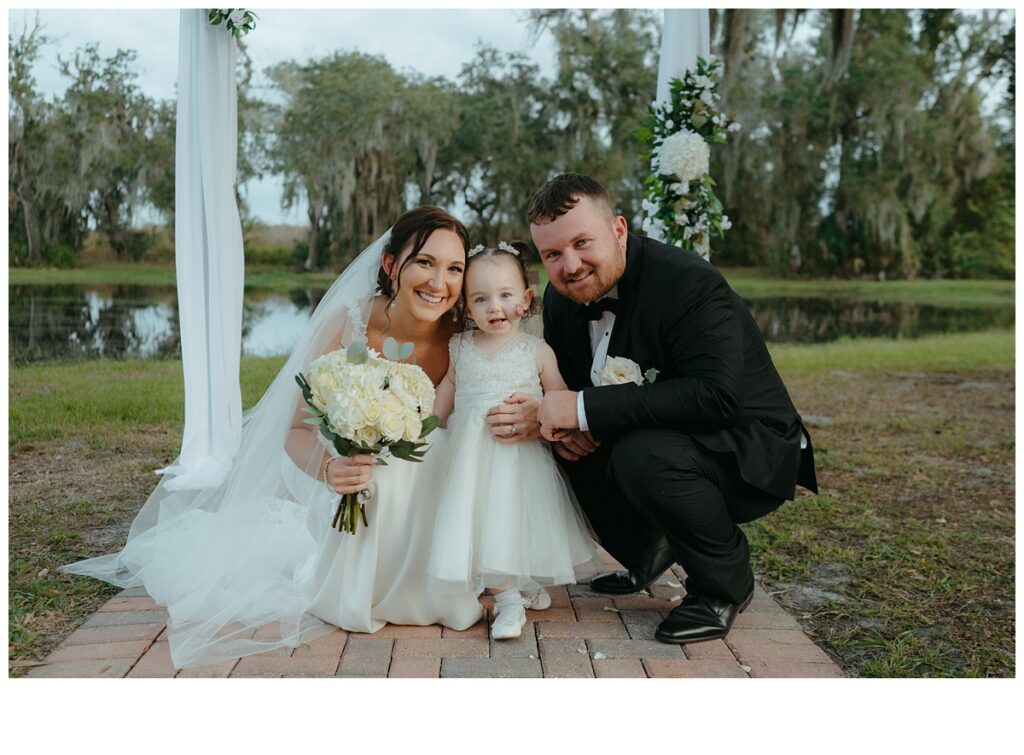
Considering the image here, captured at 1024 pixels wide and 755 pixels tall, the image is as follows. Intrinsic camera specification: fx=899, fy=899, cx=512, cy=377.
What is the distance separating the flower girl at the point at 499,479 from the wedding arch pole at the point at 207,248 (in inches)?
81.6

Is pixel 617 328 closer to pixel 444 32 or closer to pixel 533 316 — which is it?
pixel 533 316

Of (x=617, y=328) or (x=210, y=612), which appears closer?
(x=210, y=612)

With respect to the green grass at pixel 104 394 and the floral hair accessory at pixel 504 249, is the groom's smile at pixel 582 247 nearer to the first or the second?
the floral hair accessory at pixel 504 249

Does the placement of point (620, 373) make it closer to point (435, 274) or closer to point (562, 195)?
point (562, 195)

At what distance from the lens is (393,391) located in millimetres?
2818

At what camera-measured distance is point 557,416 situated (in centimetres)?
309

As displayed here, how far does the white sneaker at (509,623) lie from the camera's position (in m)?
2.96

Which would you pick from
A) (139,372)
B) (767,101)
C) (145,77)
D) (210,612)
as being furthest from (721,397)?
(767,101)

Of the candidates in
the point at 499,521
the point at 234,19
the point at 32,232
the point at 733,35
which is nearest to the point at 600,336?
the point at 499,521

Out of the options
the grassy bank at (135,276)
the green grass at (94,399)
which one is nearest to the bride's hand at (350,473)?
the green grass at (94,399)

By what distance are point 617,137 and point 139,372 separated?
595 centimetres

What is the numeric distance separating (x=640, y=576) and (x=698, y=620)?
47 cm

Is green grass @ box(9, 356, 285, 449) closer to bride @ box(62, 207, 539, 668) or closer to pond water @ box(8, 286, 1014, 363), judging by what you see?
pond water @ box(8, 286, 1014, 363)

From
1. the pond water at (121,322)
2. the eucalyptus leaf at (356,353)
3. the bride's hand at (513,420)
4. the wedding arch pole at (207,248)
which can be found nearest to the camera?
the eucalyptus leaf at (356,353)
